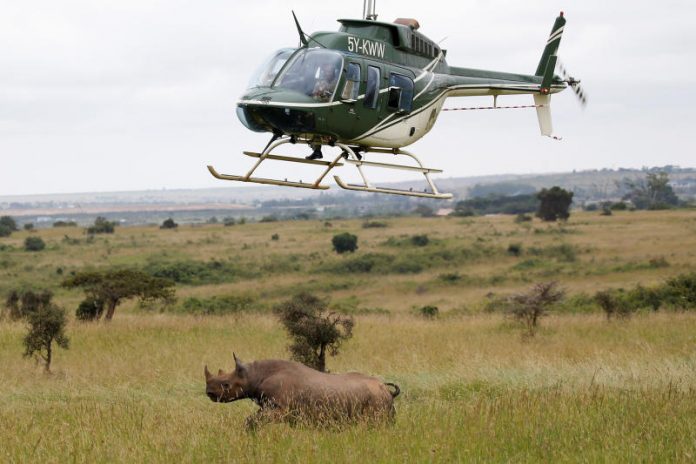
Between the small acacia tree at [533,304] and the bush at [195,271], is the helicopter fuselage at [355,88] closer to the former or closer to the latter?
the small acacia tree at [533,304]

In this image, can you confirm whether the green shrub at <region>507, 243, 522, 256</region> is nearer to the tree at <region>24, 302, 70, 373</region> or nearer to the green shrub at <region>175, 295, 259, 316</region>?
the green shrub at <region>175, 295, 259, 316</region>

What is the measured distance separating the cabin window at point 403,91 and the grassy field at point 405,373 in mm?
4377

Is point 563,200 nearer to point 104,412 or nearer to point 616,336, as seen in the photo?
point 616,336

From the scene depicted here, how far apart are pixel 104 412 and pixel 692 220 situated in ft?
233

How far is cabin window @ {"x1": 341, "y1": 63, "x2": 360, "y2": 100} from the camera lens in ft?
43.9

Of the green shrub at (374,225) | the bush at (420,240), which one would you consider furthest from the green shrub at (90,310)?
the green shrub at (374,225)

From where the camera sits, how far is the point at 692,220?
76.9 metres

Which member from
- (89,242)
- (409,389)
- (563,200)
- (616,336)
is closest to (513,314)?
(616,336)

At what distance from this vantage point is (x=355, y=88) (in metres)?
13.5

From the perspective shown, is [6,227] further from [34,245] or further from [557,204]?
[557,204]

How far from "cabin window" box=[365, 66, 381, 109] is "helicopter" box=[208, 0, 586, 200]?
0.01 metres

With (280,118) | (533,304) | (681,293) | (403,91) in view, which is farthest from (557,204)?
(280,118)

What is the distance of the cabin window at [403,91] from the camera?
14.3m

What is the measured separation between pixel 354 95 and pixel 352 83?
0.56 feet
